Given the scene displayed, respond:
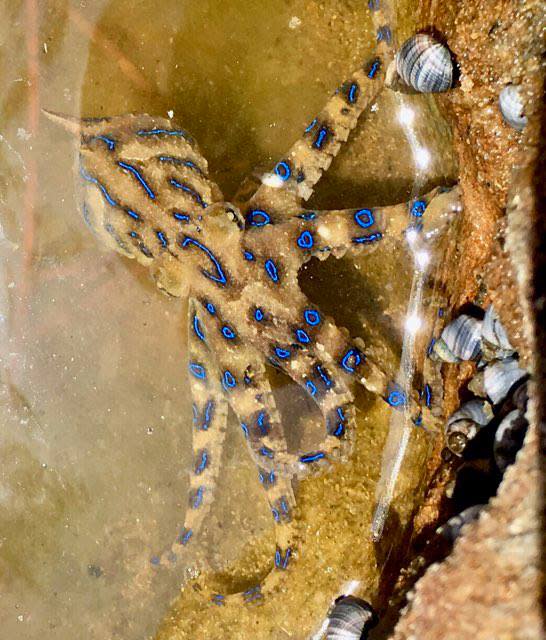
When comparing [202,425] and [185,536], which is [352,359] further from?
[185,536]

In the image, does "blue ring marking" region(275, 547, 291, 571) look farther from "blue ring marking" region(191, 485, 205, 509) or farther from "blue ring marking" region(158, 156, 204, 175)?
"blue ring marking" region(158, 156, 204, 175)

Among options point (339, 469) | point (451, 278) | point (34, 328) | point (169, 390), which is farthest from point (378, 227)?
point (34, 328)

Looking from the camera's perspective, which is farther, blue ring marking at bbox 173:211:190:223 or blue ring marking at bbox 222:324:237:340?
blue ring marking at bbox 222:324:237:340

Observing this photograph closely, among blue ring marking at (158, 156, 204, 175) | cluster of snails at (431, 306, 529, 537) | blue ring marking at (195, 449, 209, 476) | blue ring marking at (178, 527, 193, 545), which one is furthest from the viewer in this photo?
blue ring marking at (178, 527, 193, 545)

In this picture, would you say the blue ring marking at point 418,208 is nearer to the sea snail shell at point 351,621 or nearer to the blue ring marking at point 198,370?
the blue ring marking at point 198,370

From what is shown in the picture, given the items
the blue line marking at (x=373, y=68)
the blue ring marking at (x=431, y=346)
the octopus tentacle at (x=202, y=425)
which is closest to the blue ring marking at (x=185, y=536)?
the octopus tentacle at (x=202, y=425)

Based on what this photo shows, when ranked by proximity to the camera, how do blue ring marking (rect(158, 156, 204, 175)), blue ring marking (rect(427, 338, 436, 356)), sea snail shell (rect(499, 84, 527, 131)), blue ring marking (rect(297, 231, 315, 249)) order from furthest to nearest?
blue ring marking (rect(158, 156, 204, 175)) < blue ring marking (rect(297, 231, 315, 249)) < blue ring marking (rect(427, 338, 436, 356)) < sea snail shell (rect(499, 84, 527, 131))

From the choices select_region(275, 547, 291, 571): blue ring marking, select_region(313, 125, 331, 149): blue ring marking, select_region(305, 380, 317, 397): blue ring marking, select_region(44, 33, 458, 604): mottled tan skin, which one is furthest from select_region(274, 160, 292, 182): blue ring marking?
select_region(275, 547, 291, 571): blue ring marking
